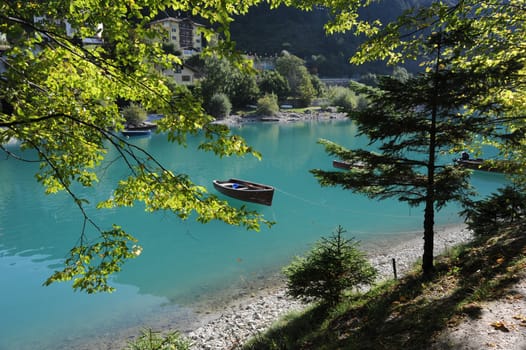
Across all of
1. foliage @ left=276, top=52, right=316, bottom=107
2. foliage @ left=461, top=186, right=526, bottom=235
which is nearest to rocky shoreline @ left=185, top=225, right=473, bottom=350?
foliage @ left=461, top=186, right=526, bottom=235

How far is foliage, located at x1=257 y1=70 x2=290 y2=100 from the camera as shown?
87938mm

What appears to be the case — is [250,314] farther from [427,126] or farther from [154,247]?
[154,247]

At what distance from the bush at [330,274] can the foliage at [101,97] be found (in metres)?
3.59

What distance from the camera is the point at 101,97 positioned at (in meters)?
5.02

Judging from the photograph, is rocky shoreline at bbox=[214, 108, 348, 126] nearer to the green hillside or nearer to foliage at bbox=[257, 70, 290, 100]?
foliage at bbox=[257, 70, 290, 100]

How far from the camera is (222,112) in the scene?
73.1 meters

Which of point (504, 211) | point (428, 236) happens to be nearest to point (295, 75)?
point (504, 211)

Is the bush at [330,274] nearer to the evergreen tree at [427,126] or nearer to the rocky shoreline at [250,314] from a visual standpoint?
the rocky shoreline at [250,314]

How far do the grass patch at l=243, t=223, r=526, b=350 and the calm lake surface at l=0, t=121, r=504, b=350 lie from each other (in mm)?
5344

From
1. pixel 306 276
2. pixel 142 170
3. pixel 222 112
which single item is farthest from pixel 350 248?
pixel 222 112

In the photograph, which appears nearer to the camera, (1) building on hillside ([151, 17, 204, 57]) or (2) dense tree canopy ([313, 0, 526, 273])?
(2) dense tree canopy ([313, 0, 526, 273])

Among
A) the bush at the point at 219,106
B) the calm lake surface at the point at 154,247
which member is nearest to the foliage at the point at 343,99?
the bush at the point at 219,106

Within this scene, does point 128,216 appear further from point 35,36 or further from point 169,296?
point 35,36

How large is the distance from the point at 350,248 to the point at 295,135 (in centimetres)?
5224
